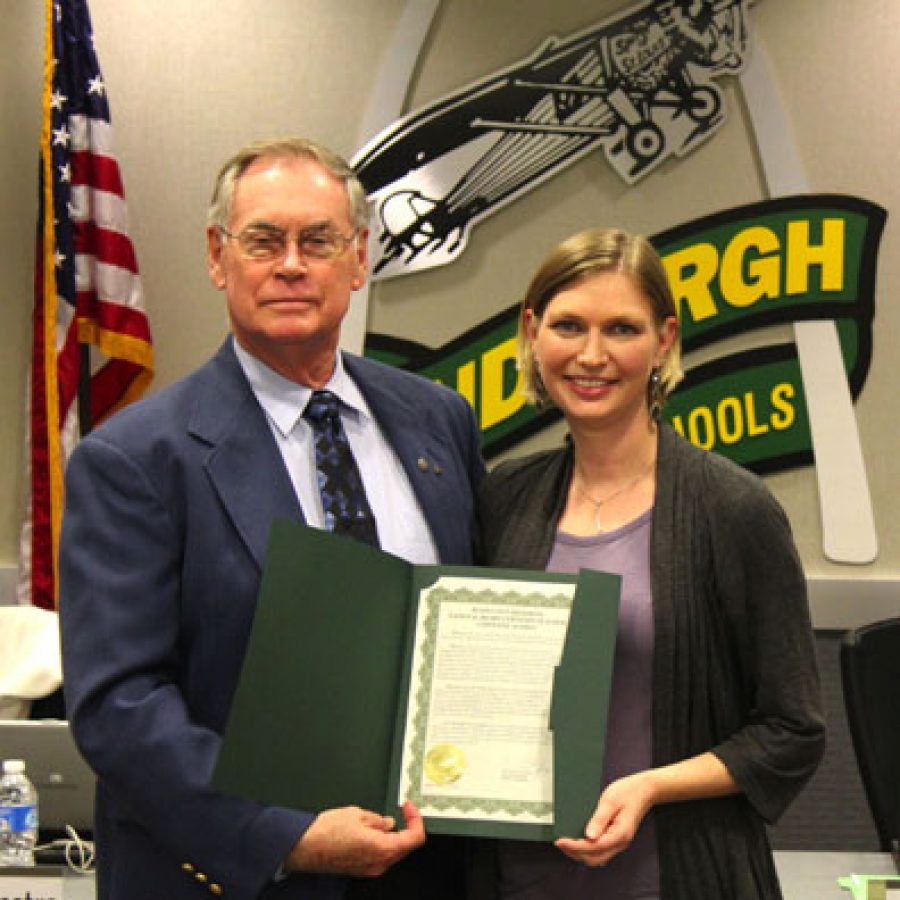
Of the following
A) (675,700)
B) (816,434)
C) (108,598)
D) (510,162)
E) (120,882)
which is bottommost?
(120,882)

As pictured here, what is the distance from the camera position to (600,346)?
2152 millimetres

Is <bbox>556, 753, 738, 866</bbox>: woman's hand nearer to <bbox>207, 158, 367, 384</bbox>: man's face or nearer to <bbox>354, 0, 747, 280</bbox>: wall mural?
<bbox>207, 158, 367, 384</bbox>: man's face

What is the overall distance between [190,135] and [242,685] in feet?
11.3

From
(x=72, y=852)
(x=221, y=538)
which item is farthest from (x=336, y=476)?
(x=72, y=852)

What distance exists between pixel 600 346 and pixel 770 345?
3.09 m

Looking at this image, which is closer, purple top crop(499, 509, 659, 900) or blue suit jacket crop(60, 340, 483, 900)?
blue suit jacket crop(60, 340, 483, 900)

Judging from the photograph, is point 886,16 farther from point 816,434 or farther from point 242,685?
point 242,685

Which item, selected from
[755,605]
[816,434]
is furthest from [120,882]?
[816,434]

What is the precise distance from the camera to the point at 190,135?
505 centimetres

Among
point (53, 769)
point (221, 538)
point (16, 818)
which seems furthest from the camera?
point (53, 769)

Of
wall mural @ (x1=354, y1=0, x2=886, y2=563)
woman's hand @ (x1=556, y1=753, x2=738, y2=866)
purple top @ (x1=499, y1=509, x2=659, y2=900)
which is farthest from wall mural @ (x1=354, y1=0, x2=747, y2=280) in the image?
woman's hand @ (x1=556, y1=753, x2=738, y2=866)

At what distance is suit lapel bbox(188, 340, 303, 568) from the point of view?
6.66 ft

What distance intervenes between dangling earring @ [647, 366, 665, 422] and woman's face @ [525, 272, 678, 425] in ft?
0.15

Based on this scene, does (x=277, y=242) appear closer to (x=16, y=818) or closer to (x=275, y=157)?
(x=275, y=157)
